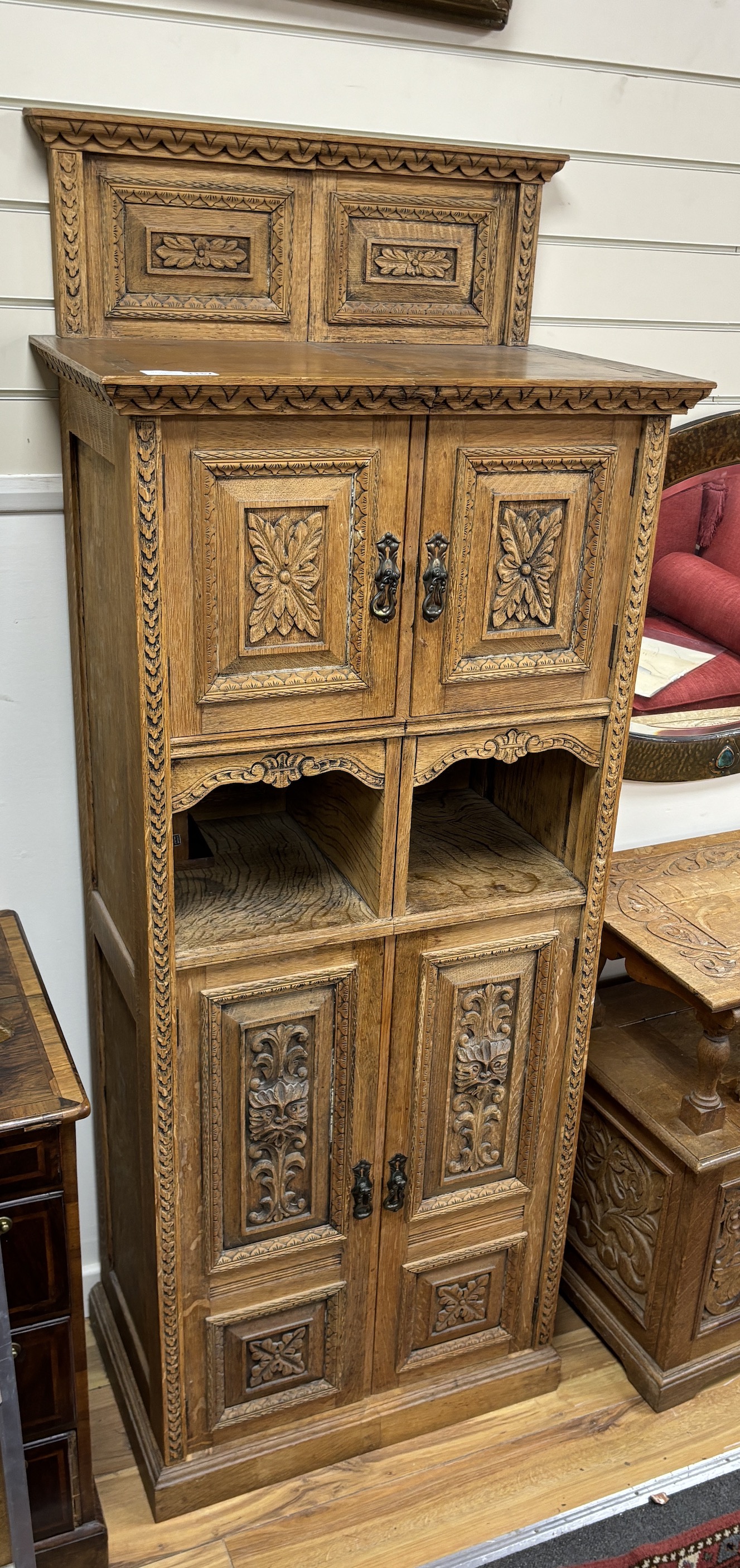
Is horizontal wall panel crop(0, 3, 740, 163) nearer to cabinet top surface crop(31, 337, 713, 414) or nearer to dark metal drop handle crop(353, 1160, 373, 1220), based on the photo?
cabinet top surface crop(31, 337, 713, 414)

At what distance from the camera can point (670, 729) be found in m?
2.83

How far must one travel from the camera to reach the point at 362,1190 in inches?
88.5

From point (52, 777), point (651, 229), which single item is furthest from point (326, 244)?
point (52, 777)

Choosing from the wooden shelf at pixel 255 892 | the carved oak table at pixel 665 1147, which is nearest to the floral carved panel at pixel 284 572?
the wooden shelf at pixel 255 892

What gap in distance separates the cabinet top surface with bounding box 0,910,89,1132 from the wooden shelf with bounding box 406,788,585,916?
63 centimetres

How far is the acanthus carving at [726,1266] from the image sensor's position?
2.55 meters

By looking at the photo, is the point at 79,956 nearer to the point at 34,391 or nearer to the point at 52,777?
the point at 52,777

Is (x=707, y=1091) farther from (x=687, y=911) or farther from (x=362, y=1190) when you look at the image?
(x=362, y=1190)

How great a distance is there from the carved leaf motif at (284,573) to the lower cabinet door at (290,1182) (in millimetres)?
565

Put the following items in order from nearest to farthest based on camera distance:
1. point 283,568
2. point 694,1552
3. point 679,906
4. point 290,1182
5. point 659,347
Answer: point 283,568 → point 290,1182 → point 694,1552 → point 659,347 → point 679,906

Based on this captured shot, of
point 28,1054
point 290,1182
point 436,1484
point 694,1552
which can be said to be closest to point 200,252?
point 28,1054

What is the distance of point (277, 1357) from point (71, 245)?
201 centimetres

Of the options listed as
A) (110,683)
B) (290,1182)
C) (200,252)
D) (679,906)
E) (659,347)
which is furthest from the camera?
(679,906)

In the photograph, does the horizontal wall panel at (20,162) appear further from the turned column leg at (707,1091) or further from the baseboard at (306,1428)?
the baseboard at (306,1428)
